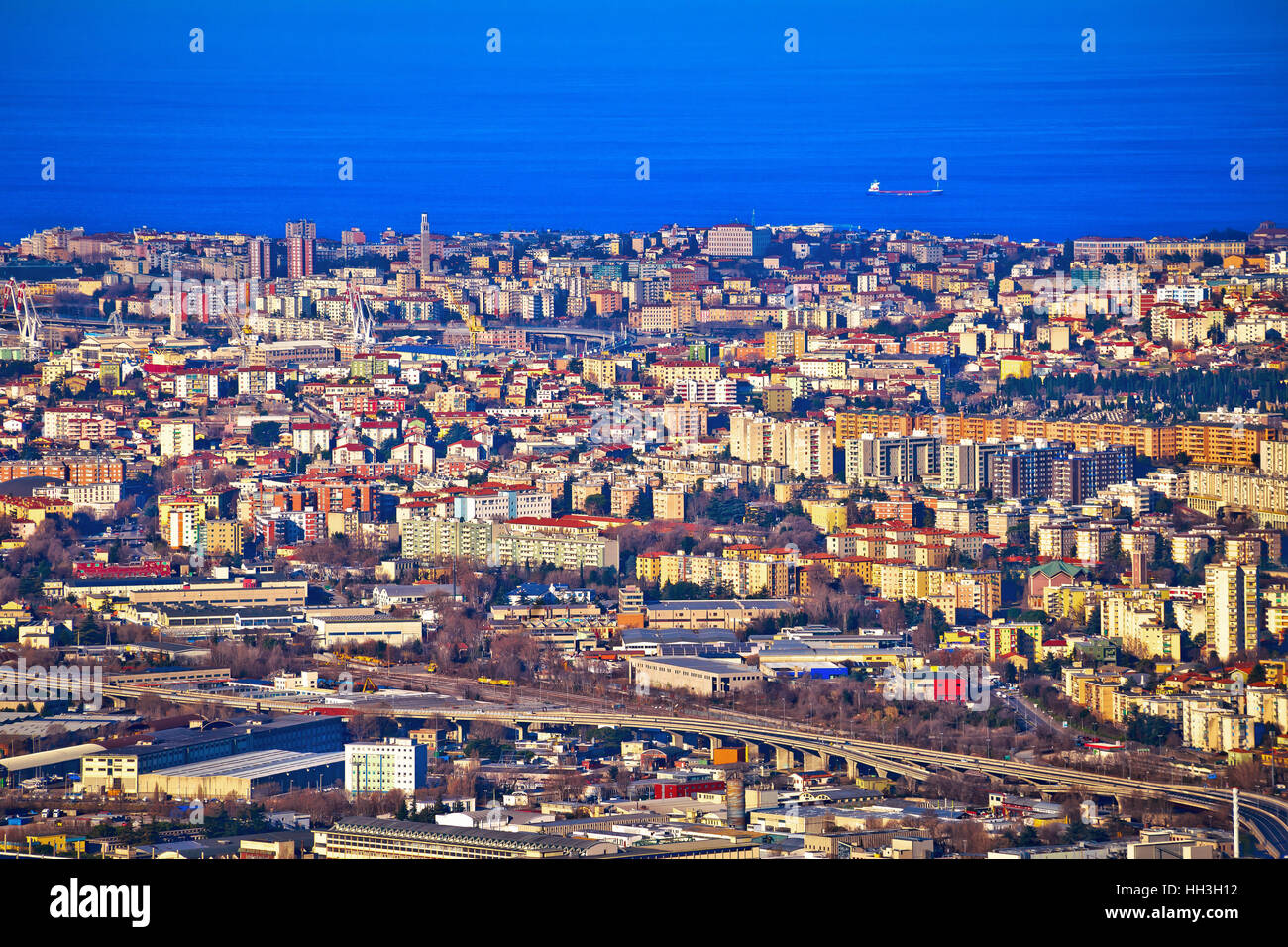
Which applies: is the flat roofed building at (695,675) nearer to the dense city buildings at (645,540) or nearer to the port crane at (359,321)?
the dense city buildings at (645,540)

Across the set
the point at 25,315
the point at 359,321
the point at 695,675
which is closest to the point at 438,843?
the point at 695,675

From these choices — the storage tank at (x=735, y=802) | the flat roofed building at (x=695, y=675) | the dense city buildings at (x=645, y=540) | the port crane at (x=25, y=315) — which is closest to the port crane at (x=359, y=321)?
the dense city buildings at (x=645, y=540)

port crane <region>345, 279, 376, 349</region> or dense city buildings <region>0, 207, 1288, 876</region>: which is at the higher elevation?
port crane <region>345, 279, 376, 349</region>

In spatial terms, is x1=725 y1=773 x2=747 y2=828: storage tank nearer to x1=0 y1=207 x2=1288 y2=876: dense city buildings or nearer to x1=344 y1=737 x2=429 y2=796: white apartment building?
x1=0 y1=207 x2=1288 y2=876: dense city buildings

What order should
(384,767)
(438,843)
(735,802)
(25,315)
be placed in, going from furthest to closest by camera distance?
(25,315), (384,767), (735,802), (438,843)

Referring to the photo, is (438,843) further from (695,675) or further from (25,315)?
(25,315)

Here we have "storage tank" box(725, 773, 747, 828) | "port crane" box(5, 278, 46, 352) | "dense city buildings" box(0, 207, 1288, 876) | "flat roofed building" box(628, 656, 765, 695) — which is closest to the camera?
"storage tank" box(725, 773, 747, 828)

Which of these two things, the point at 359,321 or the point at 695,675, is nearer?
the point at 695,675

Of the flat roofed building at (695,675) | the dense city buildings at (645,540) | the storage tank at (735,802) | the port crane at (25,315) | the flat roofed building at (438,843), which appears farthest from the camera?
the port crane at (25,315)

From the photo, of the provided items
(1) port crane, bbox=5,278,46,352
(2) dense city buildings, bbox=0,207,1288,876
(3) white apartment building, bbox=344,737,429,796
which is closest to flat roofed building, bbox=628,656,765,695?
(2) dense city buildings, bbox=0,207,1288,876

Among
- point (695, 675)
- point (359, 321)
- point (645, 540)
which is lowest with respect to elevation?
point (695, 675)

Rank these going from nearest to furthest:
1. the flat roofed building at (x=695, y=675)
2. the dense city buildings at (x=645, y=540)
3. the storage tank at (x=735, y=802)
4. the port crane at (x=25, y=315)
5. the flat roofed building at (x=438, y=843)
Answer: the flat roofed building at (x=438, y=843) → the storage tank at (x=735, y=802) → the dense city buildings at (x=645, y=540) → the flat roofed building at (x=695, y=675) → the port crane at (x=25, y=315)
